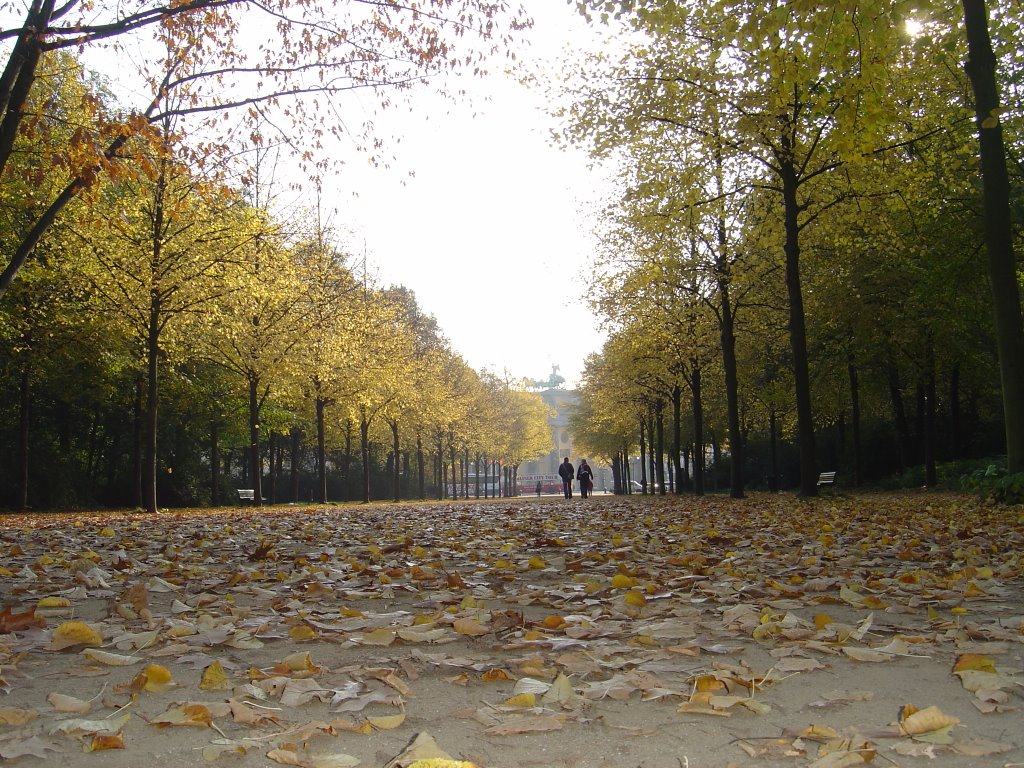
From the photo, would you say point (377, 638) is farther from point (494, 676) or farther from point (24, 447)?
point (24, 447)

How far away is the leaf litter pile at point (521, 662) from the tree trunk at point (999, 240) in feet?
17.8

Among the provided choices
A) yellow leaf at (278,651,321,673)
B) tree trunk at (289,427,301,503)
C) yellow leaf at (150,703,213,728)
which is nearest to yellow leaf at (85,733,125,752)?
yellow leaf at (150,703,213,728)

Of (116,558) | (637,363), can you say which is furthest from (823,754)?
(637,363)

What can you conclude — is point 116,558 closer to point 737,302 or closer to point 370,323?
point 737,302

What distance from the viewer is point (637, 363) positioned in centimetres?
2675

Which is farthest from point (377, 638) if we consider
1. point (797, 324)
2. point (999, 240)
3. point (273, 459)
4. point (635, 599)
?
point (273, 459)

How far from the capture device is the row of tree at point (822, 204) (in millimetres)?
10242

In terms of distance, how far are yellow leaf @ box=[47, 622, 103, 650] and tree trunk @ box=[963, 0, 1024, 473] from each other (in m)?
11.5

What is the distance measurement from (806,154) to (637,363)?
39.9 ft

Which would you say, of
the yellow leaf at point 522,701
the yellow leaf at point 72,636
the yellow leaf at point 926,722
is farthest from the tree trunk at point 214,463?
the yellow leaf at point 926,722

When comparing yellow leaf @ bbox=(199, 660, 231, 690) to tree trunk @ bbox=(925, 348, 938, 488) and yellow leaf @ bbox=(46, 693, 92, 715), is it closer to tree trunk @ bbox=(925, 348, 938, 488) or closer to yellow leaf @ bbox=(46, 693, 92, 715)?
yellow leaf @ bbox=(46, 693, 92, 715)

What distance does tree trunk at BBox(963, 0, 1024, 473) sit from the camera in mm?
10883

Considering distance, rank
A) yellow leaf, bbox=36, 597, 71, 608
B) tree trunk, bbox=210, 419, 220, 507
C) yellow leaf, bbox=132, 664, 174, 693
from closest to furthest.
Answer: yellow leaf, bbox=132, 664, 174, 693 → yellow leaf, bbox=36, 597, 71, 608 → tree trunk, bbox=210, 419, 220, 507

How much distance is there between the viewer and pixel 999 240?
10953mm
